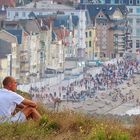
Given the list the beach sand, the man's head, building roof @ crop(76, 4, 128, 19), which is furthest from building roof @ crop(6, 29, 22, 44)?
the man's head

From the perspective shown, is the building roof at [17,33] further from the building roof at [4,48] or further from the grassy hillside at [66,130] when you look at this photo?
the grassy hillside at [66,130]

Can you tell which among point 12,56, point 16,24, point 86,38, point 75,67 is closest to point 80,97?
point 12,56

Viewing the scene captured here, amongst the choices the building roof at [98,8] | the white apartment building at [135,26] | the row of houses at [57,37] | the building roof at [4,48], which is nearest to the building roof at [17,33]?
the row of houses at [57,37]

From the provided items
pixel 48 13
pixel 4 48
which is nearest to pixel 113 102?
pixel 4 48

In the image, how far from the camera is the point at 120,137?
572cm

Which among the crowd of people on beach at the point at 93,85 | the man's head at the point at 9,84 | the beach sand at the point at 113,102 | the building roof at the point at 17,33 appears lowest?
the beach sand at the point at 113,102

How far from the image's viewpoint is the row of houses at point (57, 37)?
130 ft

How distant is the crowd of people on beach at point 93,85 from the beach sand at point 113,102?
25 cm

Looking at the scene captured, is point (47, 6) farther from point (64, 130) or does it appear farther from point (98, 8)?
point (64, 130)

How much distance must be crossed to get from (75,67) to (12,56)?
10027 mm

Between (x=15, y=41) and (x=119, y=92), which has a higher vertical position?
(x=15, y=41)

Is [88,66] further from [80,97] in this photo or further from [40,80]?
[80,97]

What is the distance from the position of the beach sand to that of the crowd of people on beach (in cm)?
25

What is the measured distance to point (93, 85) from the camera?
139 ft
